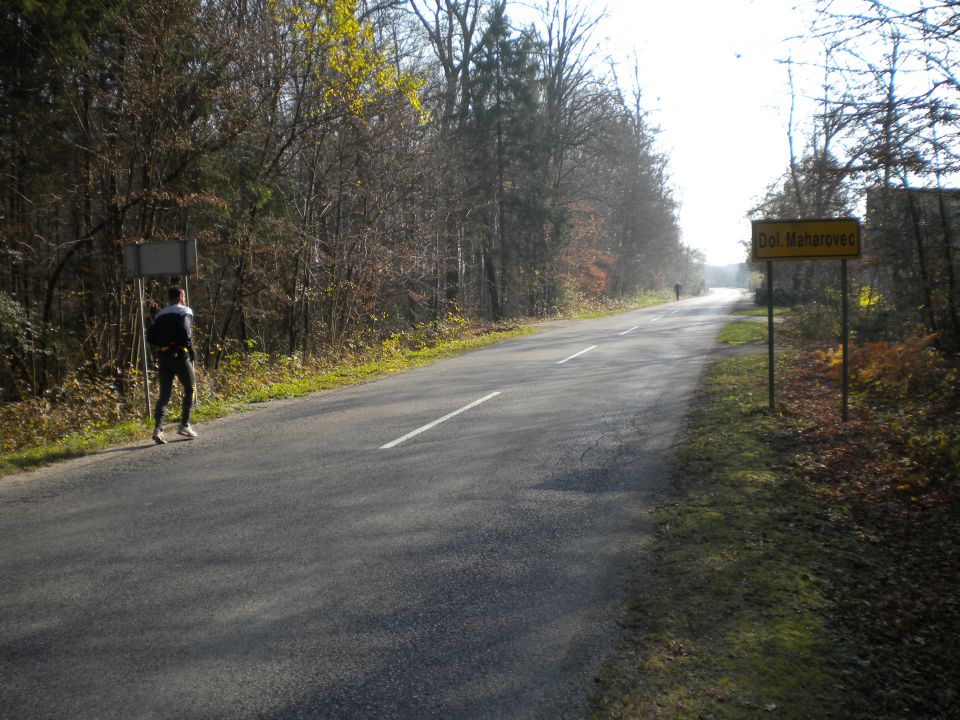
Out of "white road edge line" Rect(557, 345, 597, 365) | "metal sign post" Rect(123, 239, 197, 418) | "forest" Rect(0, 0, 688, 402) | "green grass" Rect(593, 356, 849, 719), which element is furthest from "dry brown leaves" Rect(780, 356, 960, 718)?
"forest" Rect(0, 0, 688, 402)

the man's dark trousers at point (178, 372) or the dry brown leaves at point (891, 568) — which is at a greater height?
the man's dark trousers at point (178, 372)

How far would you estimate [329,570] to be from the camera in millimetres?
4977

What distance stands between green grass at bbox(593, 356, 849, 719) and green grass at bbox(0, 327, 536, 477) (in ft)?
23.2

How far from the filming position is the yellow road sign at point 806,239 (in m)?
9.23

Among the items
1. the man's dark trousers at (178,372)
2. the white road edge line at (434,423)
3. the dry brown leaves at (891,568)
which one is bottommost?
the dry brown leaves at (891,568)

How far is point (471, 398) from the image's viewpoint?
1238cm

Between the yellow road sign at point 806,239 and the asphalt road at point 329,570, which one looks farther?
the yellow road sign at point 806,239

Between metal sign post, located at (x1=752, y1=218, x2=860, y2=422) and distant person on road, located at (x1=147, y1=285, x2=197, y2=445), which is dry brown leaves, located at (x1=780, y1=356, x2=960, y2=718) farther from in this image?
distant person on road, located at (x1=147, y1=285, x2=197, y2=445)

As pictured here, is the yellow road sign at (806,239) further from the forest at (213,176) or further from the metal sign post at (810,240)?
the forest at (213,176)

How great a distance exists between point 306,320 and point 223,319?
2.16 m

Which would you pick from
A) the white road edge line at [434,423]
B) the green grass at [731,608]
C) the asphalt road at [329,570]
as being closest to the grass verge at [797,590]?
the green grass at [731,608]

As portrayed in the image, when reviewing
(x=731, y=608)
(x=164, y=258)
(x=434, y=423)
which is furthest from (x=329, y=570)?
(x=164, y=258)

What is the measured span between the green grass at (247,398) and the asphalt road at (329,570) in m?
0.55

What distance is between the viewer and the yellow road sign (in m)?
9.23
